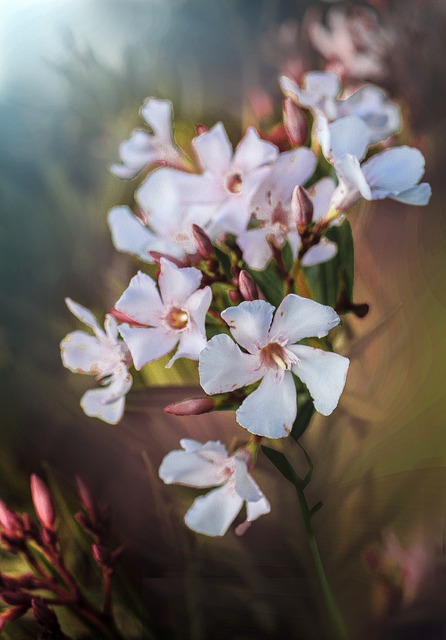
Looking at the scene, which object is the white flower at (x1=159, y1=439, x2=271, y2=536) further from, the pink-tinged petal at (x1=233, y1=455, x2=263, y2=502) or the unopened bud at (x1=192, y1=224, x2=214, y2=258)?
the unopened bud at (x1=192, y1=224, x2=214, y2=258)

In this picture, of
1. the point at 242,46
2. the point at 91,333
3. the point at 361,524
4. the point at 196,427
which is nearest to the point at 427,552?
the point at 361,524

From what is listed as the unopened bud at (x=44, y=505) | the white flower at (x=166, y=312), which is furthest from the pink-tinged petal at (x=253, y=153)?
the unopened bud at (x=44, y=505)

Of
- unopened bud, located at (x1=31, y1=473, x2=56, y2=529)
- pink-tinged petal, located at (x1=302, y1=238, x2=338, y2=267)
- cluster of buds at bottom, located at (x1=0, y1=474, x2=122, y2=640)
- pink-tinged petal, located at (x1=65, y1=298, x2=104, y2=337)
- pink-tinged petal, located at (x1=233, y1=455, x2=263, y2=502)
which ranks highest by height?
pink-tinged petal, located at (x1=302, y1=238, x2=338, y2=267)

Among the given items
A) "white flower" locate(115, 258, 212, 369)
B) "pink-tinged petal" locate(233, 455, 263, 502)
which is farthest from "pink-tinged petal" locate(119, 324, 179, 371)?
"pink-tinged petal" locate(233, 455, 263, 502)

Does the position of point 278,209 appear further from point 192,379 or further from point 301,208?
point 192,379

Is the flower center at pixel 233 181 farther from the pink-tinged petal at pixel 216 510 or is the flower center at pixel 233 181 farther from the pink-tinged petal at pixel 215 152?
the pink-tinged petal at pixel 216 510

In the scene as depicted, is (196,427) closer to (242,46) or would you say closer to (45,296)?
(45,296)

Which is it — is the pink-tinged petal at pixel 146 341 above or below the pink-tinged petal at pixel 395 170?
below
